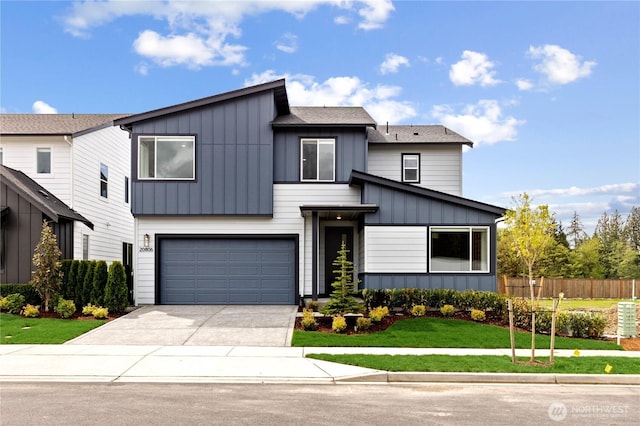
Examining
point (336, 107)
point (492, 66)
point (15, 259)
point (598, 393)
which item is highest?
point (492, 66)

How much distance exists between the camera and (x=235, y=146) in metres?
19.7

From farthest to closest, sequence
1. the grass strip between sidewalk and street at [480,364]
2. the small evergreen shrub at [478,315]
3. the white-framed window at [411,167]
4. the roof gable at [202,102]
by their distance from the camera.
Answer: the white-framed window at [411,167]
the roof gable at [202,102]
the small evergreen shrub at [478,315]
the grass strip between sidewalk and street at [480,364]

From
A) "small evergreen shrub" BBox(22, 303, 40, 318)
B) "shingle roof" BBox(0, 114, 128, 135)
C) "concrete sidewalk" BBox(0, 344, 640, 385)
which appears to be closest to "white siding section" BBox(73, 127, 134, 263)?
Result: "shingle roof" BBox(0, 114, 128, 135)

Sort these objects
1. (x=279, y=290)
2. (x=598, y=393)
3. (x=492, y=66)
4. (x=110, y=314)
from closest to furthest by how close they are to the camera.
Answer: (x=598, y=393)
(x=110, y=314)
(x=279, y=290)
(x=492, y=66)

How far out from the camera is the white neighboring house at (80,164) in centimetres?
2048

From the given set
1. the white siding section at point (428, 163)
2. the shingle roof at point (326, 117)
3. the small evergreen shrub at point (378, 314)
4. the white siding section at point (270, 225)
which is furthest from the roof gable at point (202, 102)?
the small evergreen shrub at point (378, 314)

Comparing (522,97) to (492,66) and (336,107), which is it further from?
(336,107)

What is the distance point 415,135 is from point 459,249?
6396mm

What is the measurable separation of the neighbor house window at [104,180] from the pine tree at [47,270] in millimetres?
6710

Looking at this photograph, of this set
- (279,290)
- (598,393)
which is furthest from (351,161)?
(598,393)

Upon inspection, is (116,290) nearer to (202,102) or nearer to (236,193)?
(236,193)

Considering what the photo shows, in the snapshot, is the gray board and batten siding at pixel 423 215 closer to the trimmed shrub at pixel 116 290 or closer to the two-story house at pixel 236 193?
the two-story house at pixel 236 193

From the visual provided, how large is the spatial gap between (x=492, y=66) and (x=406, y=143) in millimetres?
4368

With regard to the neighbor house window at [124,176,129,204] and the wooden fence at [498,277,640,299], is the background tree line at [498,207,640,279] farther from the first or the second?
the neighbor house window at [124,176,129,204]
